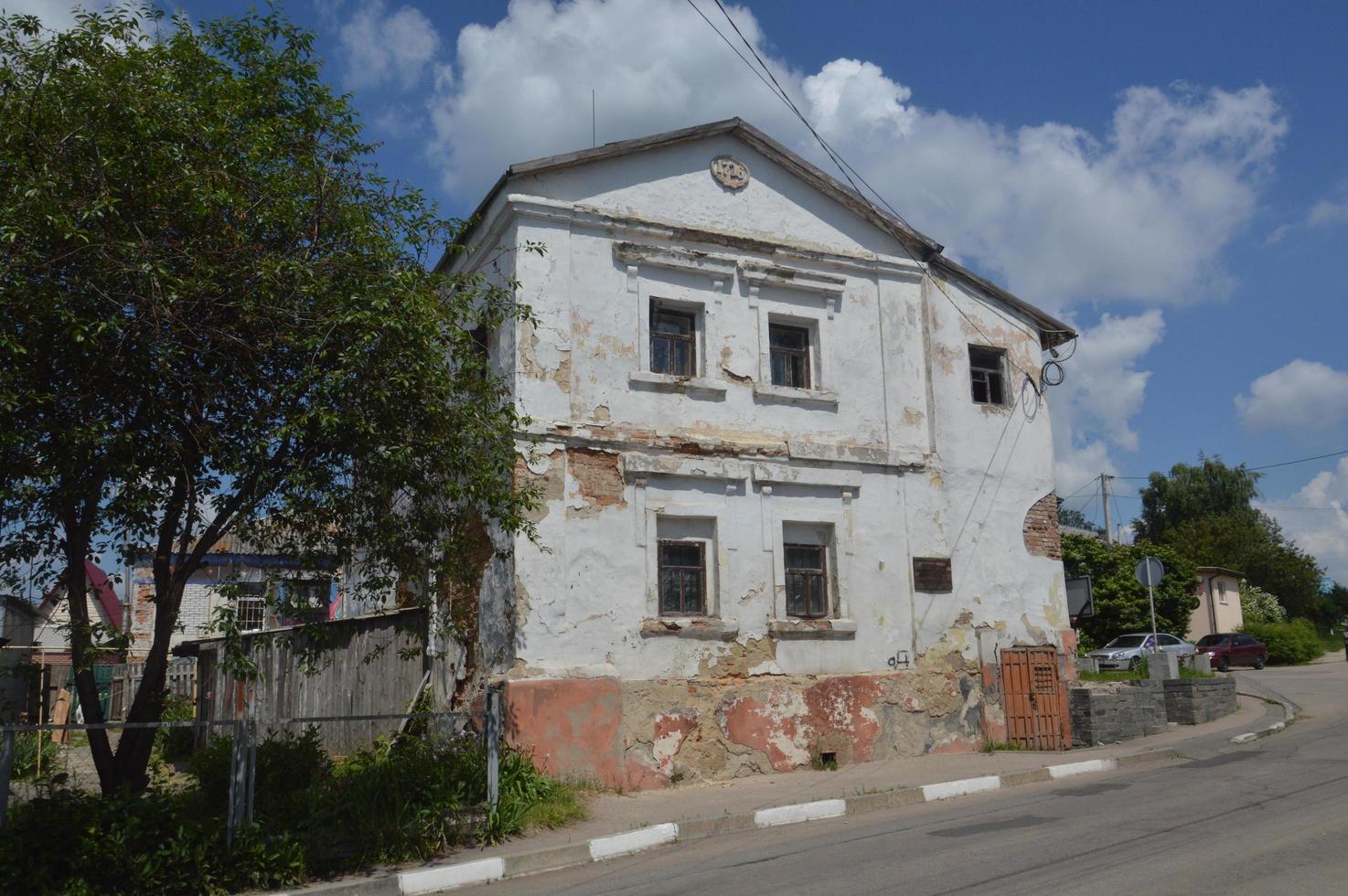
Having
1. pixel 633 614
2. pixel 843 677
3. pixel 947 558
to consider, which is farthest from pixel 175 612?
pixel 947 558

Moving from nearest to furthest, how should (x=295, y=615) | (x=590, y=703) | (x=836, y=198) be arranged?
(x=295, y=615) → (x=590, y=703) → (x=836, y=198)

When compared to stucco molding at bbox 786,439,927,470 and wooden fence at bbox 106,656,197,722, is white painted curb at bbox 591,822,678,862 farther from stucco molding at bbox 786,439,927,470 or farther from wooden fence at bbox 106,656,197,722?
wooden fence at bbox 106,656,197,722

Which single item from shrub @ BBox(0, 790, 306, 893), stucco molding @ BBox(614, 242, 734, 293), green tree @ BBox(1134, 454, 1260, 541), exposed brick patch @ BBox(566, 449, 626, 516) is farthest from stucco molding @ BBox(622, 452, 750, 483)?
green tree @ BBox(1134, 454, 1260, 541)

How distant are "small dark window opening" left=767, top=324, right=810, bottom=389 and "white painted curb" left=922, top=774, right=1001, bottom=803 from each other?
5.80 m

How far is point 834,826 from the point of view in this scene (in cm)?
1052

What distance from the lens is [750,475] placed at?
1410cm

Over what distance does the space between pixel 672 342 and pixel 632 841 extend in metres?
6.97

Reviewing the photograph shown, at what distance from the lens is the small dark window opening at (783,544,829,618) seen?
14352 millimetres

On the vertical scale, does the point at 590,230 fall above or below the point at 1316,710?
above

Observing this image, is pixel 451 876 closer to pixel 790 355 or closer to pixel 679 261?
pixel 679 261

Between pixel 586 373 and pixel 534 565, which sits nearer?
pixel 534 565

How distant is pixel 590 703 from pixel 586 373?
415 cm

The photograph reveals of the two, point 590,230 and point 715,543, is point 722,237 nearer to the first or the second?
point 590,230

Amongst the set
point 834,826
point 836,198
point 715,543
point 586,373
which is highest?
point 836,198
